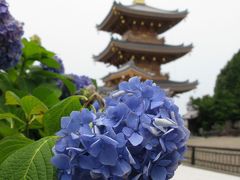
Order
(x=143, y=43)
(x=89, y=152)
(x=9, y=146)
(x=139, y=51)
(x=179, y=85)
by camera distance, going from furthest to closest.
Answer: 1. (x=179, y=85)
2. (x=143, y=43)
3. (x=139, y=51)
4. (x=9, y=146)
5. (x=89, y=152)

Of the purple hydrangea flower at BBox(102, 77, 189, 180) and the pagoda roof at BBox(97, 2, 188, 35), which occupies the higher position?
the pagoda roof at BBox(97, 2, 188, 35)

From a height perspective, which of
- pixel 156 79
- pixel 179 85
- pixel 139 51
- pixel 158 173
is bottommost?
pixel 158 173

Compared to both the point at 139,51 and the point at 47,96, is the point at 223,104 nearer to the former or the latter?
the point at 139,51

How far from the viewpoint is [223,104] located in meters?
30.1

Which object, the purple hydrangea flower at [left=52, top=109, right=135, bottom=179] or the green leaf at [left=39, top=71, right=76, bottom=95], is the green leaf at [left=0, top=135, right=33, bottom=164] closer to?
the purple hydrangea flower at [left=52, top=109, right=135, bottom=179]

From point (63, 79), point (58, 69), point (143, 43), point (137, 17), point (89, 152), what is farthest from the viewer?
point (137, 17)

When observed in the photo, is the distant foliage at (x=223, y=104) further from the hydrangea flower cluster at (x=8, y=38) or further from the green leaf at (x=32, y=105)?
the green leaf at (x=32, y=105)

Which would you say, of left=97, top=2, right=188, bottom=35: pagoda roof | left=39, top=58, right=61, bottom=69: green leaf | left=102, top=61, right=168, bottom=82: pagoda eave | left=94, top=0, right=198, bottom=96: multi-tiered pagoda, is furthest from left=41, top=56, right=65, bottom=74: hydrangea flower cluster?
left=97, top=2, right=188, bottom=35: pagoda roof

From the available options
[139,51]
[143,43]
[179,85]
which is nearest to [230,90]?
[179,85]

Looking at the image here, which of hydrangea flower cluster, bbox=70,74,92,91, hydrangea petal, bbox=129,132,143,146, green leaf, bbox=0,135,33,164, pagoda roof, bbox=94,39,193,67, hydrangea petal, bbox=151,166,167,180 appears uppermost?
pagoda roof, bbox=94,39,193,67

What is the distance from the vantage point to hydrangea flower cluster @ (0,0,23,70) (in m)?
0.98

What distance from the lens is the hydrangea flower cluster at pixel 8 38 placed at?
981mm

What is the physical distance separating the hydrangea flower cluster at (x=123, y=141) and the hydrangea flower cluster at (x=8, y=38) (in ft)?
1.60

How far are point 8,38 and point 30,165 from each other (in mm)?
509
